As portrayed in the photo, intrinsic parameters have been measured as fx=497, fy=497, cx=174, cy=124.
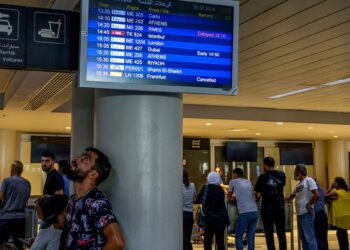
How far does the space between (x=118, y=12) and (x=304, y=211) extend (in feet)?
16.1

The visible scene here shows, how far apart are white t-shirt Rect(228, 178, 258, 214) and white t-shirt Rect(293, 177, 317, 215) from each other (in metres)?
0.62

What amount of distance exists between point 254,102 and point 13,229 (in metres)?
5.20

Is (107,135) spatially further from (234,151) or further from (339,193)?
(234,151)

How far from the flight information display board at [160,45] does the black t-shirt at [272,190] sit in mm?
4177

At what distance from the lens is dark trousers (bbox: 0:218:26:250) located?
6.26 metres

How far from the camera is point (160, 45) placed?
2.67 metres

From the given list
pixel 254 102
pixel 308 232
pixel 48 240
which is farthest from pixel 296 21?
pixel 254 102

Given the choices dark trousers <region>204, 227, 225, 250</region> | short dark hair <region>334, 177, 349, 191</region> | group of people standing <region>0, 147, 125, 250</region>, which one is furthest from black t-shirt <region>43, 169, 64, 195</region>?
short dark hair <region>334, 177, 349, 191</region>

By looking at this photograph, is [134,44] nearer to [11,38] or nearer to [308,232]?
[11,38]

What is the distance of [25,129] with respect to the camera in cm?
1402

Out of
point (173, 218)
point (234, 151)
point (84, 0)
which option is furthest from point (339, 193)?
point (234, 151)

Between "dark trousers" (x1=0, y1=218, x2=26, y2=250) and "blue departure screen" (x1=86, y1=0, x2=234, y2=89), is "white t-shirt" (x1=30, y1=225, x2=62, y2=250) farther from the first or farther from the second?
"dark trousers" (x1=0, y1=218, x2=26, y2=250)

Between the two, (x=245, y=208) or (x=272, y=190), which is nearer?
(x=272, y=190)

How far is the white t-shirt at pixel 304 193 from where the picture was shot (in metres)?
6.70
